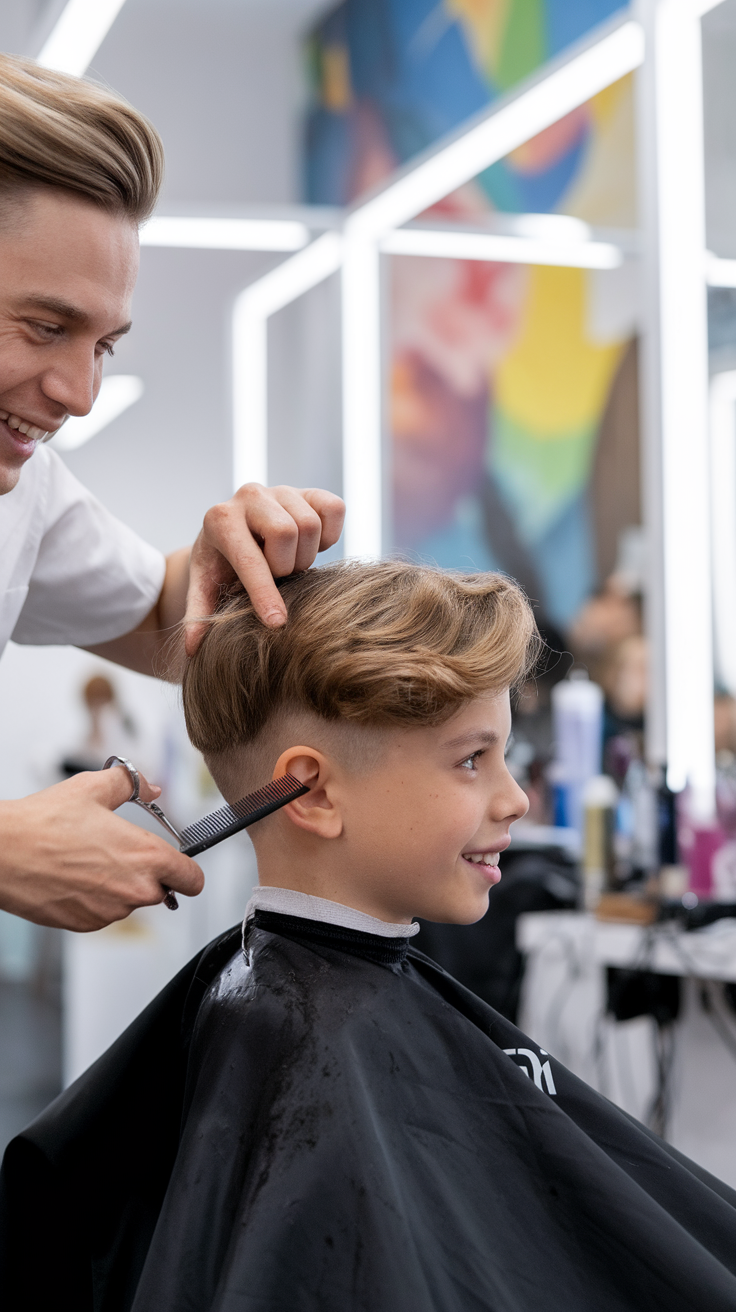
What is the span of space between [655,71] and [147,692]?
111 inches

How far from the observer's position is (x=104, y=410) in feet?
16.0

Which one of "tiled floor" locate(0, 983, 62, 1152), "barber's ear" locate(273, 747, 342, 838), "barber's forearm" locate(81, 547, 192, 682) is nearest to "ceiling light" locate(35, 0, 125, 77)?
"barber's forearm" locate(81, 547, 192, 682)

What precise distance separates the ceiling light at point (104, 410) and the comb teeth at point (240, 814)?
3757 millimetres

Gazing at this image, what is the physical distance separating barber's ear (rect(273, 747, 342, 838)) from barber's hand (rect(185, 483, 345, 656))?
5.1 inches

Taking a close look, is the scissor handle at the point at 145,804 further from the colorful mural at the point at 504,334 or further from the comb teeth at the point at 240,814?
the colorful mural at the point at 504,334

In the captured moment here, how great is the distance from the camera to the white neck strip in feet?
3.89

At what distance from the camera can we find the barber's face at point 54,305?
1166 millimetres

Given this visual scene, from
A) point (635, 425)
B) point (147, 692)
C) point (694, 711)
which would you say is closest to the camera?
point (694, 711)

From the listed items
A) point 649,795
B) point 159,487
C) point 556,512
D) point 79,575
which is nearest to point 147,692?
point 159,487

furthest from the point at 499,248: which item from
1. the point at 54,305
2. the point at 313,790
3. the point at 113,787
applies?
the point at 113,787

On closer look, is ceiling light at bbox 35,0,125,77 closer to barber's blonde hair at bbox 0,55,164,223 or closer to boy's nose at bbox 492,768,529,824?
barber's blonde hair at bbox 0,55,164,223

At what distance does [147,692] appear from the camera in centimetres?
479

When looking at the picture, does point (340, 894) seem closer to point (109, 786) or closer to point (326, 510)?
point (109, 786)

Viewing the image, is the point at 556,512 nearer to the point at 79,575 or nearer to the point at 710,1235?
the point at 79,575
